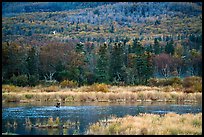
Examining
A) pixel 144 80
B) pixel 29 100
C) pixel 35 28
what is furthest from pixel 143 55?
pixel 35 28

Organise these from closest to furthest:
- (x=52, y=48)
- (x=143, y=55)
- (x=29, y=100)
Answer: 1. (x=29, y=100)
2. (x=143, y=55)
3. (x=52, y=48)

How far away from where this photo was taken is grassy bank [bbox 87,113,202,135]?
22.0 meters

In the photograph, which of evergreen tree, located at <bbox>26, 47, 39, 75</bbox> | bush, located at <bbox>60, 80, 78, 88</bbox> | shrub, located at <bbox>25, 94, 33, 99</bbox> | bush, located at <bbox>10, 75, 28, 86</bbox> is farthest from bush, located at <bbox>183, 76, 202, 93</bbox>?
evergreen tree, located at <bbox>26, 47, 39, 75</bbox>

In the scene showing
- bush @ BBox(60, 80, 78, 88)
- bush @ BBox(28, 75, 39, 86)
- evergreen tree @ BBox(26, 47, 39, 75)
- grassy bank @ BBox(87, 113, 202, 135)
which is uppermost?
grassy bank @ BBox(87, 113, 202, 135)

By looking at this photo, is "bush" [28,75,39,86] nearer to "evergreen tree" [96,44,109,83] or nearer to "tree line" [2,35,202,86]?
"tree line" [2,35,202,86]

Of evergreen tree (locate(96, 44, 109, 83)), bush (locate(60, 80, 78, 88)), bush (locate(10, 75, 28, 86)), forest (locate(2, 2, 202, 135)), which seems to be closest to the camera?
forest (locate(2, 2, 202, 135))

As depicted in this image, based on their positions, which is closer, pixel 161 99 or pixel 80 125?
pixel 80 125

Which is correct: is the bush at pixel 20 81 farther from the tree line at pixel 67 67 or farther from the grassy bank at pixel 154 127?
the grassy bank at pixel 154 127

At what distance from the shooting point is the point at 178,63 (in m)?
92.0

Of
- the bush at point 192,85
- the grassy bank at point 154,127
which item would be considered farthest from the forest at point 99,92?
the bush at point 192,85

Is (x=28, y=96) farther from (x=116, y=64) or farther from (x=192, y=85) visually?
(x=116, y=64)

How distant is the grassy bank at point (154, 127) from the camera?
2200 centimetres

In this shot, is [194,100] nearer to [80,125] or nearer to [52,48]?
[80,125]

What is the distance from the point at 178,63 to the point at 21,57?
36925mm
